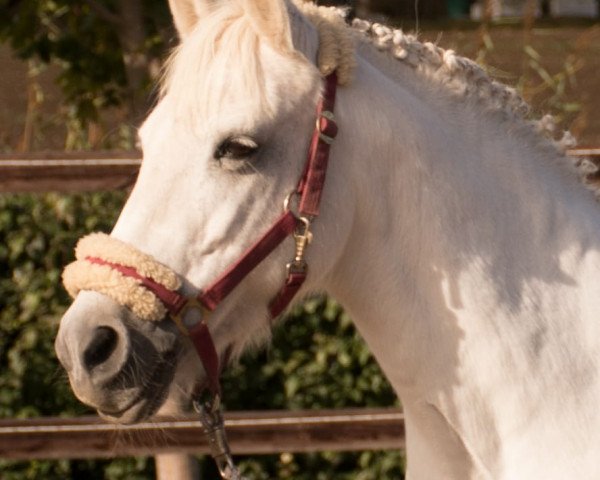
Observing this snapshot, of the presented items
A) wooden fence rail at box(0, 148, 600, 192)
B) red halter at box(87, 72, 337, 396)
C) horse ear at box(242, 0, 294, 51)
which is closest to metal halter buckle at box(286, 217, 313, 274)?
red halter at box(87, 72, 337, 396)

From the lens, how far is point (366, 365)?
15.8ft

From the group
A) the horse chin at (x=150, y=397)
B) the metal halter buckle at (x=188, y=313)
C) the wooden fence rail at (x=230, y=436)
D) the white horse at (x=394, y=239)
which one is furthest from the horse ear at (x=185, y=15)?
the wooden fence rail at (x=230, y=436)

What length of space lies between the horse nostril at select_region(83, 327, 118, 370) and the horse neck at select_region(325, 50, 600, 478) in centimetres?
52

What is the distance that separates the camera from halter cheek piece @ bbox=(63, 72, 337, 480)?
7.78 feet

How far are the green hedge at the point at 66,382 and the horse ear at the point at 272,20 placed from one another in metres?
2.39

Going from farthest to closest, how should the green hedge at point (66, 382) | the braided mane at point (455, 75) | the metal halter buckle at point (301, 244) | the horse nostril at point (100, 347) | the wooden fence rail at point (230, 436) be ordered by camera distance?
1. the green hedge at point (66, 382)
2. the wooden fence rail at point (230, 436)
3. the braided mane at point (455, 75)
4. the metal halter buckle at point (301, 244)
5. the horse nostril at point (100, 347)

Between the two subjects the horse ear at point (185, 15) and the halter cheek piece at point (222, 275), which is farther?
the horse ear at point (185, 15)

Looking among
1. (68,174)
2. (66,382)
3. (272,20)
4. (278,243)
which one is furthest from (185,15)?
(66,382)

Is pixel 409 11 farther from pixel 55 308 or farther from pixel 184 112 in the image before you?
pixel 184 112

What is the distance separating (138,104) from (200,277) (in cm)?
361

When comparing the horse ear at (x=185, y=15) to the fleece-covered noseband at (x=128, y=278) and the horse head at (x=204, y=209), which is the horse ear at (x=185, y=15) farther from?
the fleece-covered noseband at (x=128, y=278)

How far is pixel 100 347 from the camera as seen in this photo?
7.75ft

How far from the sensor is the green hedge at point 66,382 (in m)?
4.84

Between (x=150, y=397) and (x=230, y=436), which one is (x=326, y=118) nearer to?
(x=150, y=397)
